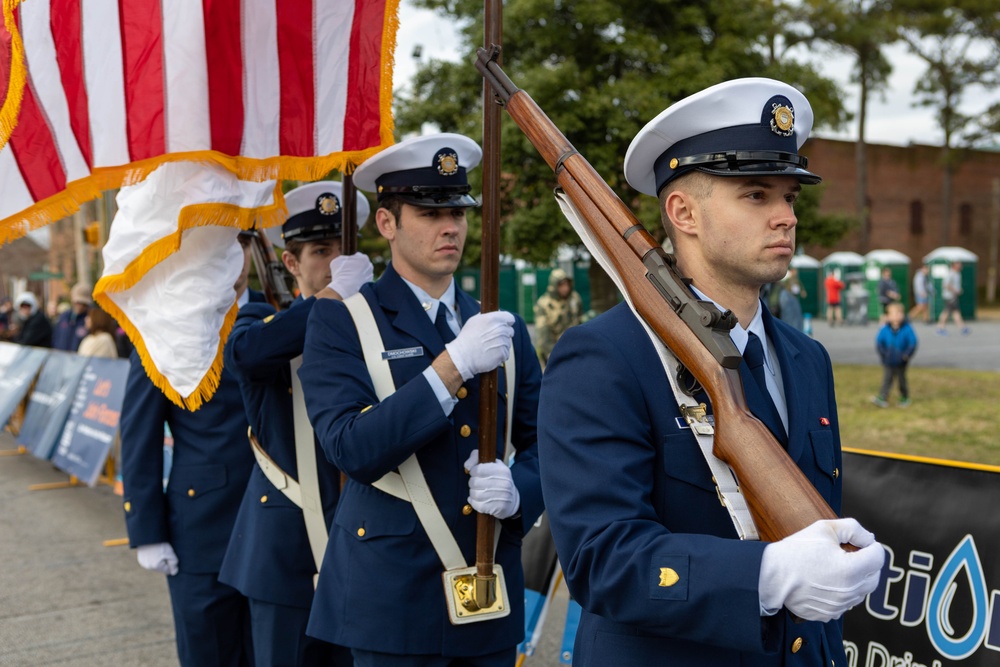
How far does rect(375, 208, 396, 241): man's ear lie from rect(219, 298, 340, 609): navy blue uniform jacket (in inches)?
18.6

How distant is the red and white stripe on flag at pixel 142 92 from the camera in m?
3.26

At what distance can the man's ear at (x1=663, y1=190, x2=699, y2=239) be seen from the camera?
1924mm

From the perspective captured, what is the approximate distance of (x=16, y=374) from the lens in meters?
11.6

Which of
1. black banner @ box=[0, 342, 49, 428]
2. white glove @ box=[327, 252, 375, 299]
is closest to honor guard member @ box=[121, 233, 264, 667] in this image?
white glove @ box=[327, 252, 375, 299]

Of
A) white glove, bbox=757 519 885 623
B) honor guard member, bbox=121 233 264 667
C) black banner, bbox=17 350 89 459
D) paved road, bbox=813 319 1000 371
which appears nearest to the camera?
white glove, bbox=757 519 885 623

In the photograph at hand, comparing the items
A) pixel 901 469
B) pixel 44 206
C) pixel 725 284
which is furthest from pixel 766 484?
pixel 44 206

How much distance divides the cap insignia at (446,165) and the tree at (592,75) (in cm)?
1199

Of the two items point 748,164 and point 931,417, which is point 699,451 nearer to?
point 748,164

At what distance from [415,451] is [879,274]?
97.6ft

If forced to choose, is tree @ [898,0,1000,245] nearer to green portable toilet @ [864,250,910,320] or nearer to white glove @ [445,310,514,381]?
green portable toilet @ [864,250,910,320]

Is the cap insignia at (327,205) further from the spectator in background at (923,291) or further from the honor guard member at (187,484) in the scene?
the spectator in background at (923,291)

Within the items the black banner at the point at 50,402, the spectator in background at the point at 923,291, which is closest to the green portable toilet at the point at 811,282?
the spectator in background at the point at 923,291

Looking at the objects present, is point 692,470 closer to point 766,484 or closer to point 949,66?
point 766,484

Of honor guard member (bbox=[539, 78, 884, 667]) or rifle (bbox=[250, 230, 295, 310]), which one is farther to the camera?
rifle (bbox=[250, 230, 295, 310])
